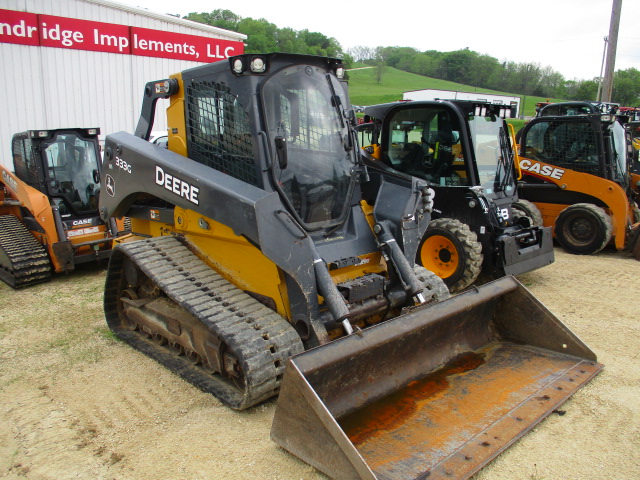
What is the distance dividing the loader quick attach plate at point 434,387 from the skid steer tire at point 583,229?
4723 mm

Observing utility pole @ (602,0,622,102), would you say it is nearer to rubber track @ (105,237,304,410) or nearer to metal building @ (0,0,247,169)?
metal building @ (0,0,247,169)

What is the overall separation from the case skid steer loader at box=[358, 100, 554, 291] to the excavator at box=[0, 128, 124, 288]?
377 cm

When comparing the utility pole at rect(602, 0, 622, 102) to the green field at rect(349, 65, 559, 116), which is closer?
the utility pole at rect(602, 0, 622, 102)

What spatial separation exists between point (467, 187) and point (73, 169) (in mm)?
5158

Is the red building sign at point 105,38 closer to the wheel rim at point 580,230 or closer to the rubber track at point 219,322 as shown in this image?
the rubber track at point 219,322

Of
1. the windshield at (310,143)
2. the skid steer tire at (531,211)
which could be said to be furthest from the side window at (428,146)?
the windshield at (310,143)

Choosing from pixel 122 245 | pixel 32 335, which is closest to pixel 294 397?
pixel 122 245

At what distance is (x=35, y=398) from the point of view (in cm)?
377

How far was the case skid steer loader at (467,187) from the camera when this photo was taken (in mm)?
6129

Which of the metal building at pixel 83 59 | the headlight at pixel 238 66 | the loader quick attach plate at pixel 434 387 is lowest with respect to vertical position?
the loader quick attach plate at pixel 434 387

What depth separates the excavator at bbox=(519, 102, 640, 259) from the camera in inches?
320

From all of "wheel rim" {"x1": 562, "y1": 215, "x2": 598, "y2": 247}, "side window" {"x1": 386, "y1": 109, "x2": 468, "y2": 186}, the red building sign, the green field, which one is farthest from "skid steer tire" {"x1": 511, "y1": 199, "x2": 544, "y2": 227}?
the green field

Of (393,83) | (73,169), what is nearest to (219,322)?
(73,169)

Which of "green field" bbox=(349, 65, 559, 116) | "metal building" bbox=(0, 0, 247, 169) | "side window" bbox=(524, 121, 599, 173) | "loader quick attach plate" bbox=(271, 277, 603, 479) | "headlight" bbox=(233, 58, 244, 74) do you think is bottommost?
"loader quick attach plate" bbox=(271, 277, 603, 479)
